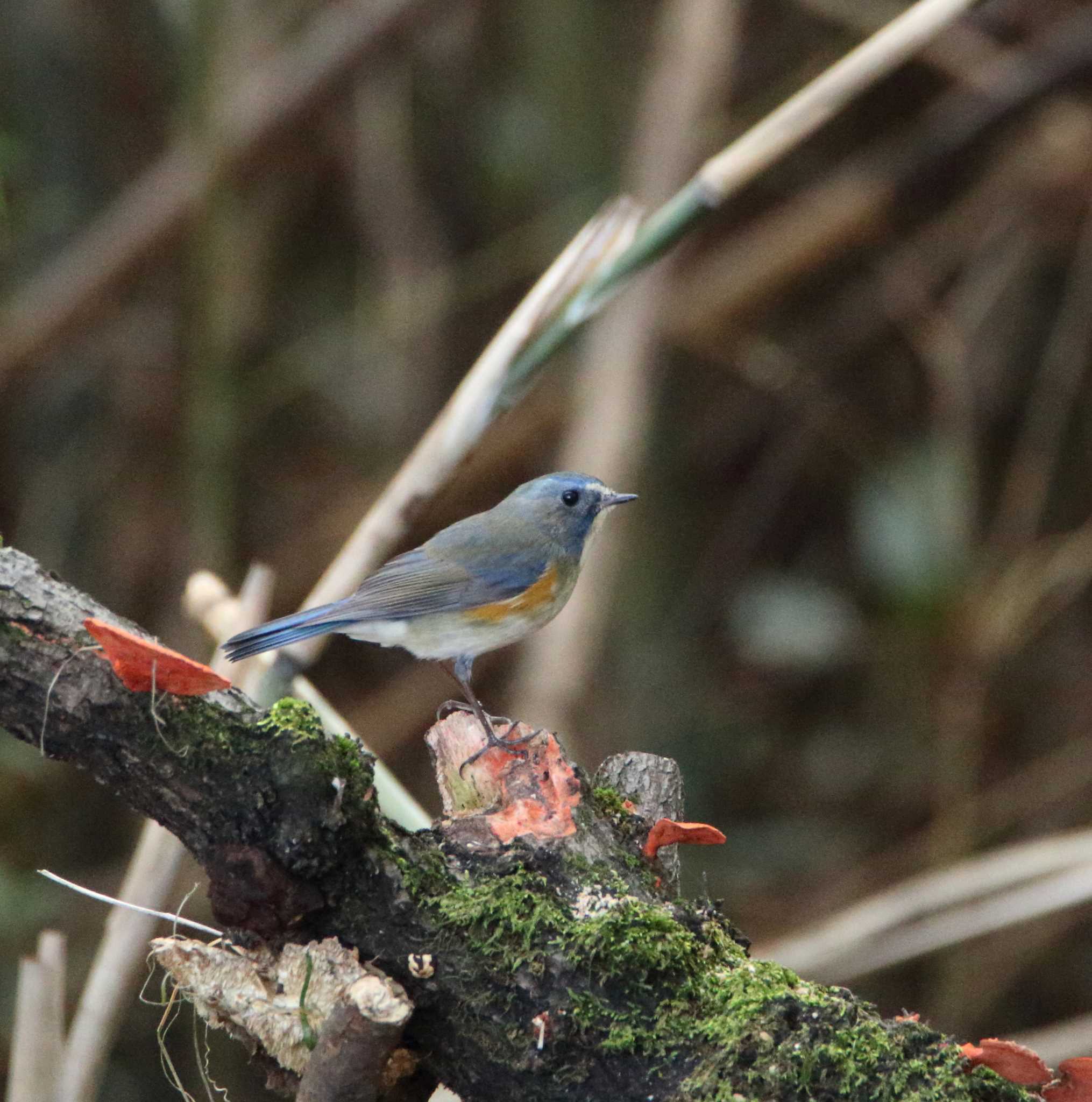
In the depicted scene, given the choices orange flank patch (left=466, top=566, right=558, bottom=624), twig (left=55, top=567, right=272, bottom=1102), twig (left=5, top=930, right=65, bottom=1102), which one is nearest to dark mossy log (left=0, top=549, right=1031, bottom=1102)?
twig (left=5, top=930, right=65, bottom=1102)

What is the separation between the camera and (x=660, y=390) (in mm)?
5250

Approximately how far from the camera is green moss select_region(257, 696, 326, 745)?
1650 millimetres

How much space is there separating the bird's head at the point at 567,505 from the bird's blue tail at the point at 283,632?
0.67 metres

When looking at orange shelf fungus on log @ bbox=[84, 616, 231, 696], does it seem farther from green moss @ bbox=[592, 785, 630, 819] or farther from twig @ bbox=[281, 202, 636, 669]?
twig @ bbox=[281, 202, 636, 669]

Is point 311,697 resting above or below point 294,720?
above

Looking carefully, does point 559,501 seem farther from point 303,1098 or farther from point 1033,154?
point 1033,154

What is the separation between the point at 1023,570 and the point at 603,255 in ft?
10.1

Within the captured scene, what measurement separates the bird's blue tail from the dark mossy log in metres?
0.78

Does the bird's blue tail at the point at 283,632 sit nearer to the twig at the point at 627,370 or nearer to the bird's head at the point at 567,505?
the bird's head at the point at 567,505

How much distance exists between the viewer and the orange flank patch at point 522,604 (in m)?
3.23

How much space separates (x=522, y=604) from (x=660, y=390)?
2.20 meters

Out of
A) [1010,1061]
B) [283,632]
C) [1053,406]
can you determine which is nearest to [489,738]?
[283,632]

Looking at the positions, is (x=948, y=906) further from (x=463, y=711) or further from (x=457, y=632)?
(x=463, y=711)

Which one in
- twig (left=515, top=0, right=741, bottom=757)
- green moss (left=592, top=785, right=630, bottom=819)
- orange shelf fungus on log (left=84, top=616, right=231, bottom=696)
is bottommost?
orange shelf fungus on log (left=84, top=616, right=231, bottom=696)
